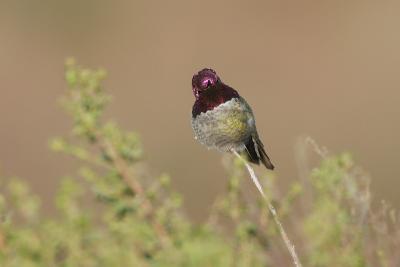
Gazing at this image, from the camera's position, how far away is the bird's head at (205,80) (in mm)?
2508

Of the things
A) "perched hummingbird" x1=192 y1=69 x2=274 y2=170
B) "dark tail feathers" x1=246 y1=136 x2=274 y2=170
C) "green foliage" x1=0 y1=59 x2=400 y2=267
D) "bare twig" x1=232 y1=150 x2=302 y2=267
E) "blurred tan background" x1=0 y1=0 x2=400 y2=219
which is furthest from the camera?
"blurred tan background" x1=0 y1=0 x2=400 y2=219

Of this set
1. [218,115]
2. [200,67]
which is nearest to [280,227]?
[218,115]

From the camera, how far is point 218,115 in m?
2.50

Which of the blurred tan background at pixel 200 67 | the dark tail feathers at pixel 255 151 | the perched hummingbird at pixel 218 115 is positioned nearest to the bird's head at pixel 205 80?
the perched hummingbird at pixel 218 115

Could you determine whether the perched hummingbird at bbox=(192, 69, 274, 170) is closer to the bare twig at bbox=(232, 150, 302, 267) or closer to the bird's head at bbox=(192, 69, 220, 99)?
the bird's head at bbox=(192, 69, 220, 99)

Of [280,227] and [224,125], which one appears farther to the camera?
[224,125]

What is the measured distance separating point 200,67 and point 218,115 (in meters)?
11.4

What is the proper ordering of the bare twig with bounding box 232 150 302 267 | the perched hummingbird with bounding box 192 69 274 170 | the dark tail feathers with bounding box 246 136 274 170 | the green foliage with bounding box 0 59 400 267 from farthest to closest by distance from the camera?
1. the dark tail feathers with bounding box 246 136 274 170
2. the perched hummingbird with bounding box 192 69 274 170
3. the bare twig with bounding box 232 150 302 267
4. the green foliage with bounding box 0 59 400 267

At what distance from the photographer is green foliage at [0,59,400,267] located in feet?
6.55

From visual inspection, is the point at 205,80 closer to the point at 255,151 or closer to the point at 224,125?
the point at 224,125

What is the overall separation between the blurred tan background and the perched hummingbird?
811cm

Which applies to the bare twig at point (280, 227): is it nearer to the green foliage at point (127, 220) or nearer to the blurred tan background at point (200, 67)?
the green foliage at point (127, 220)

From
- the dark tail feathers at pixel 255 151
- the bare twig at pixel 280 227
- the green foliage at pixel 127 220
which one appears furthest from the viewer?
the dark tail feathers at pixel 255 151

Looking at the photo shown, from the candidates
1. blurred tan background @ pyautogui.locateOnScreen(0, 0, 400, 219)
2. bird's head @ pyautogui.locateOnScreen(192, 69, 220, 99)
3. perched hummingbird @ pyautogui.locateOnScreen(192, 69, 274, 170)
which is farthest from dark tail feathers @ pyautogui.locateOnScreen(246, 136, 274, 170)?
blurred tan background @ pyautogui.locateOnScreen(0, 0, 400, 219)
